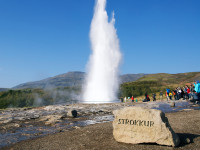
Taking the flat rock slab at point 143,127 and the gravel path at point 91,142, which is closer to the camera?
the flat rock slab at point 143,127

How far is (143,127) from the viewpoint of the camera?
643cm

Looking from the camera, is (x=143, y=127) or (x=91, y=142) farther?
(x=91, y=142)

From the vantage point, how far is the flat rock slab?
613 cm

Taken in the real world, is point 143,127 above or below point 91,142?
above

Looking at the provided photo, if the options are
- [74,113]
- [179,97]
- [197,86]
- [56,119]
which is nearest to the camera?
[56,119]

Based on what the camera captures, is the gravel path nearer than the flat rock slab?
No

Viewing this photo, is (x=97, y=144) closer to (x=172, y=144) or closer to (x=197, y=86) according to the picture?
(x=172, y=144)

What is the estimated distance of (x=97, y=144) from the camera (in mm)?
6750

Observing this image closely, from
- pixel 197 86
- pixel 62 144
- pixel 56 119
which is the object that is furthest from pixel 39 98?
pixel 62 144

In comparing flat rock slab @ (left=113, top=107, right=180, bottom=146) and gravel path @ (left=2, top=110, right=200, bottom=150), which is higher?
flat rock slab @ (left=113, top=107, right=180, bottom=146)

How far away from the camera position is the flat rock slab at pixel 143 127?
6129 mm

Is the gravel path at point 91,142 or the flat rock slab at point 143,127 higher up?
the flat rock slab at point 143,127

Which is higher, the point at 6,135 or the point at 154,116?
the point at 154,116

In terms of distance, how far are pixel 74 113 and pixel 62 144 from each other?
24.3 feet
